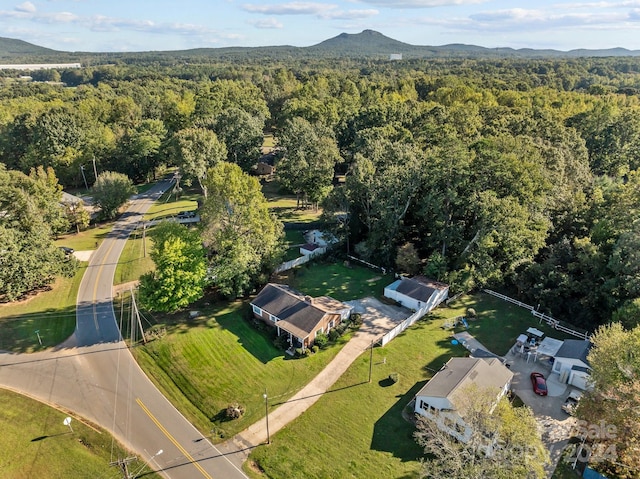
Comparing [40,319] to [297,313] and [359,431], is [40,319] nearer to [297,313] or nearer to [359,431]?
[297,313]

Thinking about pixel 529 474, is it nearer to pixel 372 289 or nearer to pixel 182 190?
pixel 372 289

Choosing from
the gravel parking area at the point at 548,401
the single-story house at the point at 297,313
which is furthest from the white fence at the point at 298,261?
the gravel parking area at the point at 548,401

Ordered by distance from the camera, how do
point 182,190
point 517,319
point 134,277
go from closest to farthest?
point 517,319 < point 134,277 < point 182,190

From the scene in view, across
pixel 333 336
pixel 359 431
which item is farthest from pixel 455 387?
pixel 333 336

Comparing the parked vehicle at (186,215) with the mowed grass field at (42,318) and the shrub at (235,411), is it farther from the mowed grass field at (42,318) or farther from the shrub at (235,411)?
the shrub at (235,411)

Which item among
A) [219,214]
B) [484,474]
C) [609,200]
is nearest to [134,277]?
[219,214]

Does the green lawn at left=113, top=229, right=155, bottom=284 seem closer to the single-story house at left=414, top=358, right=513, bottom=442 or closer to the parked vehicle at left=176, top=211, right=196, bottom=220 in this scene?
the parked vehicle at left=176, top=211, right=196, bottom=220
